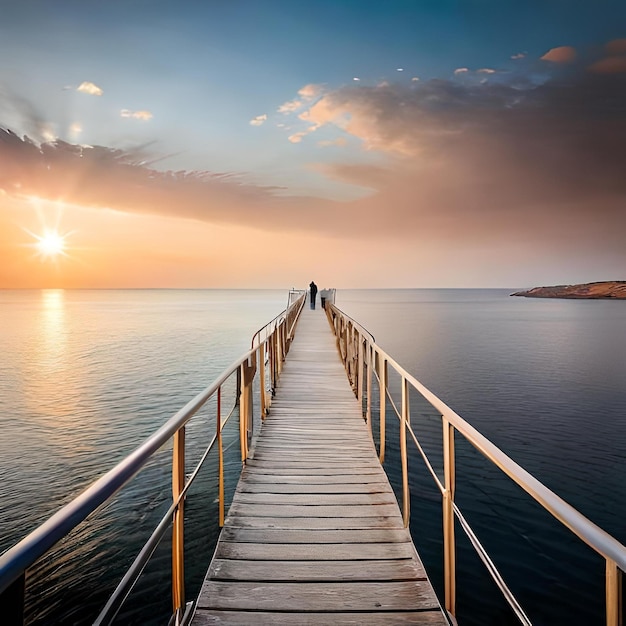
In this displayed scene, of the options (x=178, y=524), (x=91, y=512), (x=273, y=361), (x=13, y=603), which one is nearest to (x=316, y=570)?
(x=178, y=524)

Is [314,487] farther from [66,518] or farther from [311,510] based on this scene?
[66,518]

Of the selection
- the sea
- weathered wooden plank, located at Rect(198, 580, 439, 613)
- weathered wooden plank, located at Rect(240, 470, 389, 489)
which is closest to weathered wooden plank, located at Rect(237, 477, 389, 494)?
weathered wooden plank, located at Rect(240, 470, 389, 489)

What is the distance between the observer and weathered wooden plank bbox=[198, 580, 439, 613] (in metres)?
2.25

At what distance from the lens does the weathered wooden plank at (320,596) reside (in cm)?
225

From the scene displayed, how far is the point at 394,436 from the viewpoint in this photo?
8961 millimetres

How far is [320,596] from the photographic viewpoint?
2336 millimetres

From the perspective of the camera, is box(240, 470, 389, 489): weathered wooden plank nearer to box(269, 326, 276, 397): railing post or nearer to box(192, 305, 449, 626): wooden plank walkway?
box(192, 305, 449, 626): wooden plank walkway

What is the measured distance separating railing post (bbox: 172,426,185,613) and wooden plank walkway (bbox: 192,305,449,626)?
16 centimetres

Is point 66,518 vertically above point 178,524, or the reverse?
point 66,518

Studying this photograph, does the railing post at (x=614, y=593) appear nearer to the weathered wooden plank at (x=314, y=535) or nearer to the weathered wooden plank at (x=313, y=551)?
the weathered wooden plank at (x=313, y=551)

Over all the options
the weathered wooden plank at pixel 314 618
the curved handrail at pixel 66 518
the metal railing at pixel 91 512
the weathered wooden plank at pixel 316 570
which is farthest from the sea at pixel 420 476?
the curved handrail at pixel 66 518

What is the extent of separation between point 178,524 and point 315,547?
109 centimetres

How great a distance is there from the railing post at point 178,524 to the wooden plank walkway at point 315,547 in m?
0.16

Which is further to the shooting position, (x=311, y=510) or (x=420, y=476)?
(x=420, y=476)
